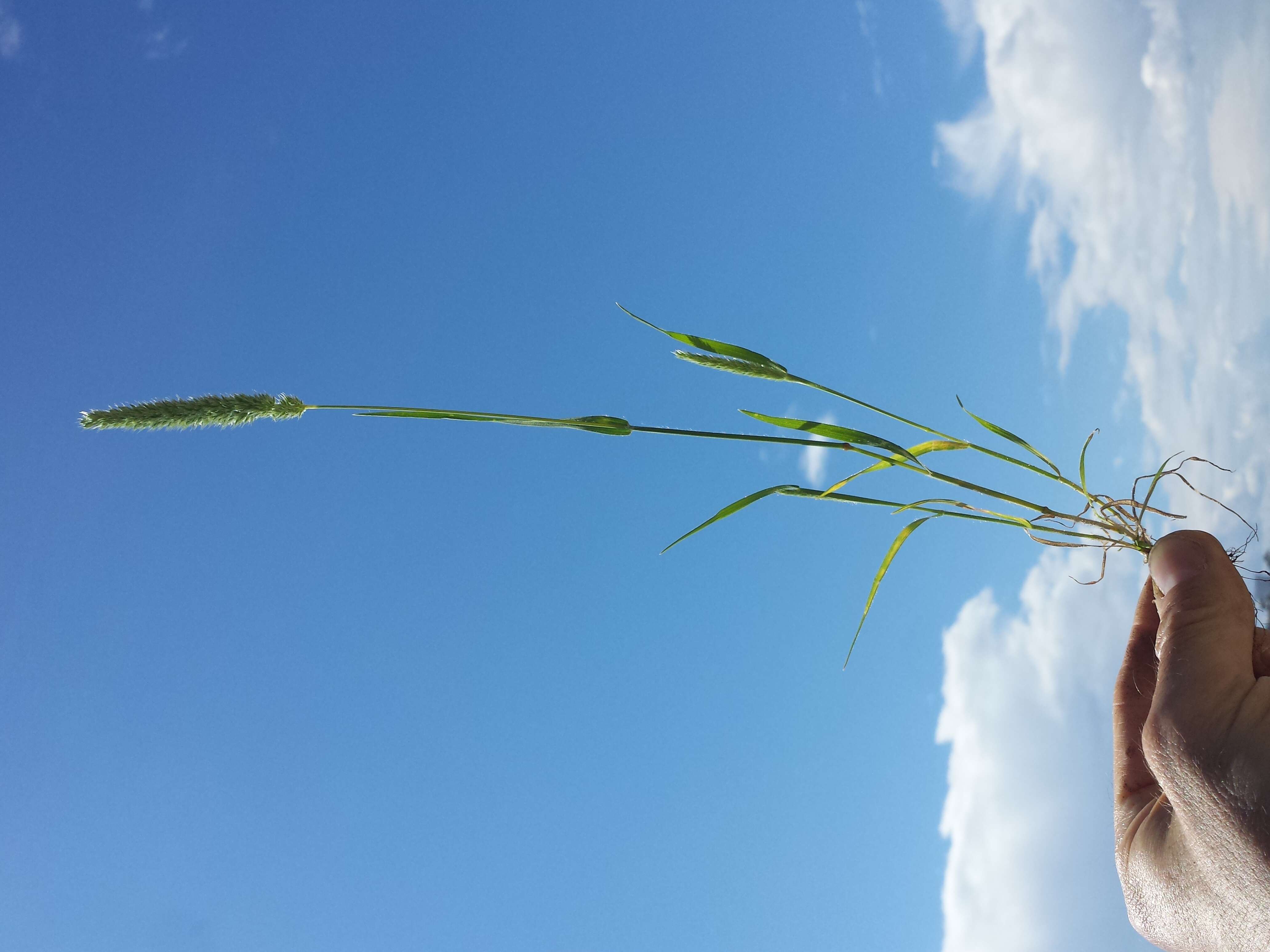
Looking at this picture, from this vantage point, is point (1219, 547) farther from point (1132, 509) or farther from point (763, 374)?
point (763, 374)

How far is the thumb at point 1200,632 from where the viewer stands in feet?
5.85

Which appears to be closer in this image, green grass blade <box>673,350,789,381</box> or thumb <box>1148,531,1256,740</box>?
thumb <box>1148,531,1256,740</box>

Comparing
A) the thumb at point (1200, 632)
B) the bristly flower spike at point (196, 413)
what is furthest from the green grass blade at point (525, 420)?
the thumb at point (1200, 632)

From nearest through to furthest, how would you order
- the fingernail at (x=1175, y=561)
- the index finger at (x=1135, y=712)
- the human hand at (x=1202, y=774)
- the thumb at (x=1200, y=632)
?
the human hand at (x=1202, y=774), the thumb at (x=1200, y=632), the fingernail at (x=1175, y=561), the index finger at (x=1135, y=712)

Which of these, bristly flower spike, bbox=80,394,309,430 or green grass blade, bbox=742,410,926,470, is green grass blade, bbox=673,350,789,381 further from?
bristly flower spike, bbox=80,394,309,430

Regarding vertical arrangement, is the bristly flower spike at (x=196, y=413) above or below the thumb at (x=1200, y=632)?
above

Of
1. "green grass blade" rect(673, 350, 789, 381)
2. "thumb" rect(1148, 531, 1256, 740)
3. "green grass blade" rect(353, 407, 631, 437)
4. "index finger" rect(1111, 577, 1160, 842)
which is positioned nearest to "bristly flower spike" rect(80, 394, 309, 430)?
"green grass blade" rect(353, 407, 631, 437)

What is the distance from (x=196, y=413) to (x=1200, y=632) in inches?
107

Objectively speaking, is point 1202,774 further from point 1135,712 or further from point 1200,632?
point 1135,712

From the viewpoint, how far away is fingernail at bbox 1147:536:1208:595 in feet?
6.70

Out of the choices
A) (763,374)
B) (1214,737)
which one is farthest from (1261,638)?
(763,374)

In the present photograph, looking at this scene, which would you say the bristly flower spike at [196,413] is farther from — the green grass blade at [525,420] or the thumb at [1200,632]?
the thumb at [1200,632]

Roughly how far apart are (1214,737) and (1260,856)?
0.81 ft

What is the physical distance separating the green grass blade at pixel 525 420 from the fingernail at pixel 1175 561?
1.57 metres
